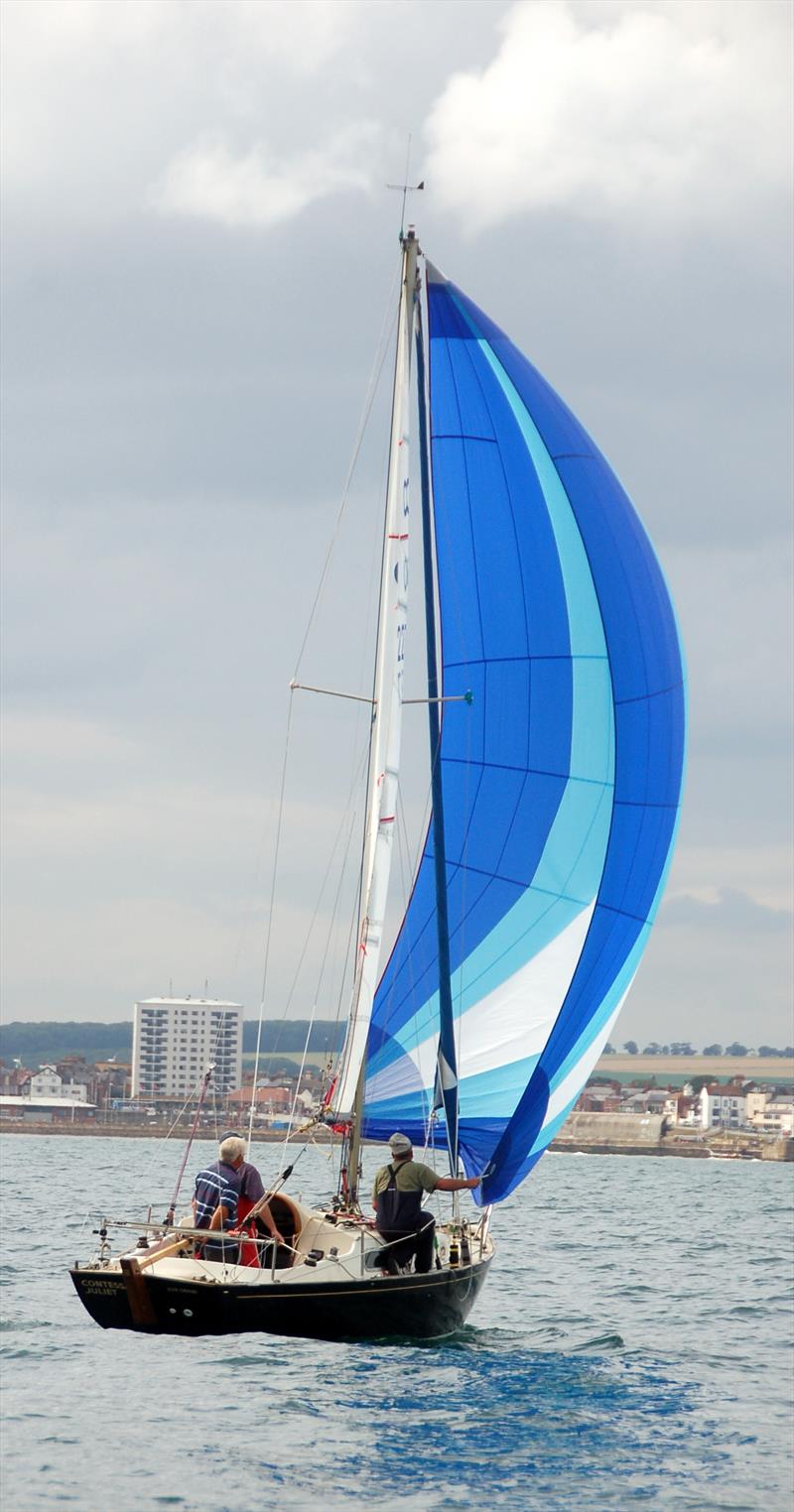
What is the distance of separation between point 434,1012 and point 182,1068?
15474cm

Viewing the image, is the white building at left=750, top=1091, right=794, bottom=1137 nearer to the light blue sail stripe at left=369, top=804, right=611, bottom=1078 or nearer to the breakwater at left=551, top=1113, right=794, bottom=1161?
the breakwater at left=551, top=1113, right=794, bottom=1161

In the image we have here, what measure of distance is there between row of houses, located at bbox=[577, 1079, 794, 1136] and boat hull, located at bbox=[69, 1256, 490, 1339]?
124352 millimetres

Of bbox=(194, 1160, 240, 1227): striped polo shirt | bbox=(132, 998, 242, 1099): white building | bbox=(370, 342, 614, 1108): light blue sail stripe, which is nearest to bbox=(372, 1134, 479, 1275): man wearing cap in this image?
bbox=(194, 1160, 240, 1227): striped polo shirt

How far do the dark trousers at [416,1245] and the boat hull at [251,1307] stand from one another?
28cm

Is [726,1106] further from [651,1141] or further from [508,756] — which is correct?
[508,756]

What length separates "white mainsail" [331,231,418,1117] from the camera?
15.3 meters

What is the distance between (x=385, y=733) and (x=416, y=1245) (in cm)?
412

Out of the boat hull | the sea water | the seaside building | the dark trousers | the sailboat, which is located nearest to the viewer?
the sea water

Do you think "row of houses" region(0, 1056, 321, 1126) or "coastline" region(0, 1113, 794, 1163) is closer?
"coastline" region(0, 1113, 794, 1163)

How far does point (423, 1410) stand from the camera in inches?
457

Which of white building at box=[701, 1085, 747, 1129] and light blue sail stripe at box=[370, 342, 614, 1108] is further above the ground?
white building at box=[701, 1085, 747, 1129]

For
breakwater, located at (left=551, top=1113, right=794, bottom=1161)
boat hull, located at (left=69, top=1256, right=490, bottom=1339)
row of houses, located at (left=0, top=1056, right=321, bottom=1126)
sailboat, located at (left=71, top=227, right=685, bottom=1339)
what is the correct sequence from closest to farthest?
boat hull, located at (left=69, top=1256, right=490, bottom=1339), sailboat, located at (left=71, top=227, right=685, bottom=1339), breakwater, located at (left=551, top=1113, right=794, bottom=1161), row of houses, located at (left=0, top=1056, right=321, bottom=1126)

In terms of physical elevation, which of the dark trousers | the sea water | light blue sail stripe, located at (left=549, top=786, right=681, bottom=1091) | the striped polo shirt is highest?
light blue sail stripe, located at (left=549, top=786, right=681, bottom=1091)

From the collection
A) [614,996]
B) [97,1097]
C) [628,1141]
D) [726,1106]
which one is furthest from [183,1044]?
[614,996]
